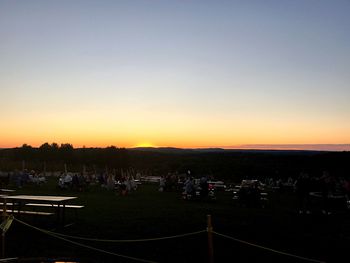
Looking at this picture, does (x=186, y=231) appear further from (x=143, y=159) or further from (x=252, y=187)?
(x=143, y=159)

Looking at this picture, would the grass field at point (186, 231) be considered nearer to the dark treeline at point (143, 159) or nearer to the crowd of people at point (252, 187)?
the crowd of people at point (252, 187)

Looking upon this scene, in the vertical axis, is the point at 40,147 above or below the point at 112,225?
above

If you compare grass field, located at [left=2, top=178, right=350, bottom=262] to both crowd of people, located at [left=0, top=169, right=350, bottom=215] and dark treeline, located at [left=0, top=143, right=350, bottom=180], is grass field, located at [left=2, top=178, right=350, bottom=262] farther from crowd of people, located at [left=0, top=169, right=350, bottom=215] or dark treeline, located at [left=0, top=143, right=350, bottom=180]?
dark treeline, located at [left=0, top=143, right=350, bottom=180]

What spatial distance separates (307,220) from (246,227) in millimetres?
3345

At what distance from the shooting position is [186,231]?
40.2 ft

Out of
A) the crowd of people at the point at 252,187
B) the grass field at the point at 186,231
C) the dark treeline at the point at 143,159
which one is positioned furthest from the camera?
the dark treeline at the point at 143,159

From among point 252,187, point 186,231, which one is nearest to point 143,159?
point 252,187

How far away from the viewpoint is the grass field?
30.9 feet

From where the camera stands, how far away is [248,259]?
362 inches

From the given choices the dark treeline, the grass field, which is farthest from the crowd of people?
the dark treeline

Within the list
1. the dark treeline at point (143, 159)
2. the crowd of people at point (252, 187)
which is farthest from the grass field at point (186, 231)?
the dark treeline at point (143, 159)

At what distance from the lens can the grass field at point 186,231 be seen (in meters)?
9.41

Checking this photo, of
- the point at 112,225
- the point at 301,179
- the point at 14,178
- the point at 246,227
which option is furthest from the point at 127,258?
the point at 14,178

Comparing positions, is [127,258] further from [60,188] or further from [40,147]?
[40,147]
